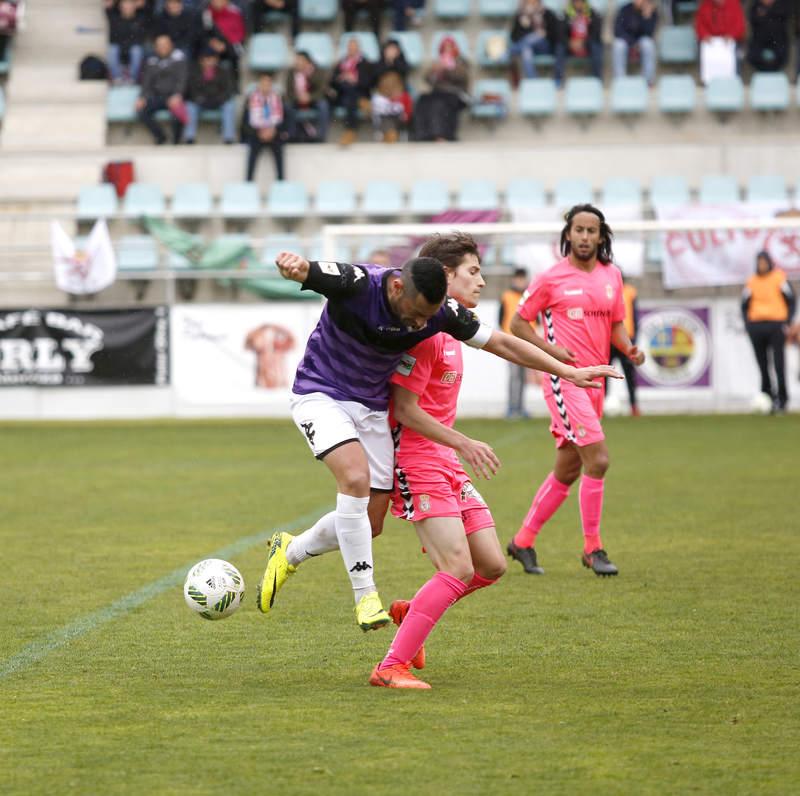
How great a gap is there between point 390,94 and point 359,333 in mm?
20708

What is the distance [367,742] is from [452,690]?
0.84 metres

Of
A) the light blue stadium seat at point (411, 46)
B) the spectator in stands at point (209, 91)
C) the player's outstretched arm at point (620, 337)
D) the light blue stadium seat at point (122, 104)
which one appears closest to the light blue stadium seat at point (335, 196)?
the spectator in stands at point (209, 91)

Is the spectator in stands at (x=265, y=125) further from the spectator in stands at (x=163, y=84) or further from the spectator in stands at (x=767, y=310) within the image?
the spectator in stands at (x=767, y=310)

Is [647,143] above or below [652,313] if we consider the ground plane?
above

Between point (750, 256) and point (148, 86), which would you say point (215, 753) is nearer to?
point (750, 256)

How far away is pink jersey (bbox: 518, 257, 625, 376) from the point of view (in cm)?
866

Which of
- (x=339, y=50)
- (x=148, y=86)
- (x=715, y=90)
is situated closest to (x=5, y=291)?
(x=148, y=86)

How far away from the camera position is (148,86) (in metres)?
26.2

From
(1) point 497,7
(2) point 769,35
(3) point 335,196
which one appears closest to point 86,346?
(3) point 335,196

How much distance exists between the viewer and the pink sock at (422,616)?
5.55 metres

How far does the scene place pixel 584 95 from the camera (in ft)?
87.0

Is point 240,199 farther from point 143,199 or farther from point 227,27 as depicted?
point 227,27

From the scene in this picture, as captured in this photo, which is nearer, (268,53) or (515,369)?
(515,369)

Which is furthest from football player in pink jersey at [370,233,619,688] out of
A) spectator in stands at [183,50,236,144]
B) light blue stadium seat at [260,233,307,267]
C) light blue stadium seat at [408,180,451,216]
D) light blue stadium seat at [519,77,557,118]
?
light blue stadium seat at [519,77,557,118]
